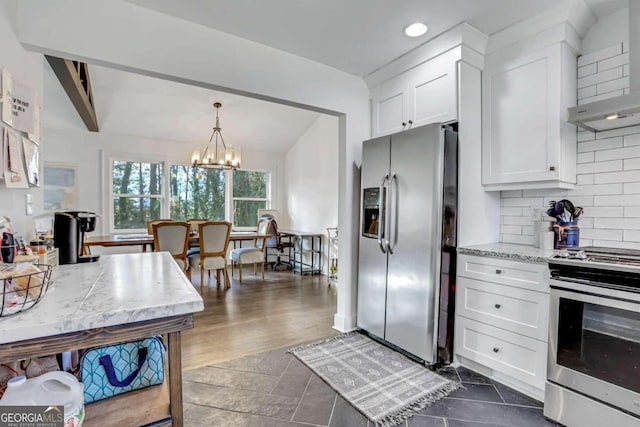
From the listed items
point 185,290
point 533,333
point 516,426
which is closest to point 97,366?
point 185,290

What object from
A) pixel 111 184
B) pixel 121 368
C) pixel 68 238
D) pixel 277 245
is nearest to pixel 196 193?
pixel 111 184

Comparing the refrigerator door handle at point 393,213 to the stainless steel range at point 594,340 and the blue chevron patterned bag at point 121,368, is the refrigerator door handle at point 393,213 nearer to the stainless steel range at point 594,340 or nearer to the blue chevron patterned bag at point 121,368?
the stainless steel range at point 594,340

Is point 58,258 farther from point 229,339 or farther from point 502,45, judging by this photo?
point 502,45

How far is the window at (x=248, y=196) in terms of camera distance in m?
6.39

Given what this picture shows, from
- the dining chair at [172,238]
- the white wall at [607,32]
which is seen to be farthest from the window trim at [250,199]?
the white wall at [607,32]

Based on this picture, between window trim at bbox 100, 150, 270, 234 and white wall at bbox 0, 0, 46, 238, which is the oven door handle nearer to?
white wall at bbox 0, 0, 46, 238

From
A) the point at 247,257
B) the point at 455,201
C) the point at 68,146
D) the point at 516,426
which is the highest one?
the point at 68,146

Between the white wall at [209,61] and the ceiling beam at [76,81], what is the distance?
0.98m

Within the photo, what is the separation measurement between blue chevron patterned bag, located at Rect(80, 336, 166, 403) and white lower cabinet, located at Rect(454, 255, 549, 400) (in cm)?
194

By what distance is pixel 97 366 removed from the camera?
981mm

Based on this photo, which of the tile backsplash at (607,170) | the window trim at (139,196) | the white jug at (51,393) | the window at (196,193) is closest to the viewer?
the white jug at (51,393)

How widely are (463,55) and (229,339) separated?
294 centimetres

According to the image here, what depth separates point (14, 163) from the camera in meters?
1.37

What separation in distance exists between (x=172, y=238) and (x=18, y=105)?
278 centimetres
